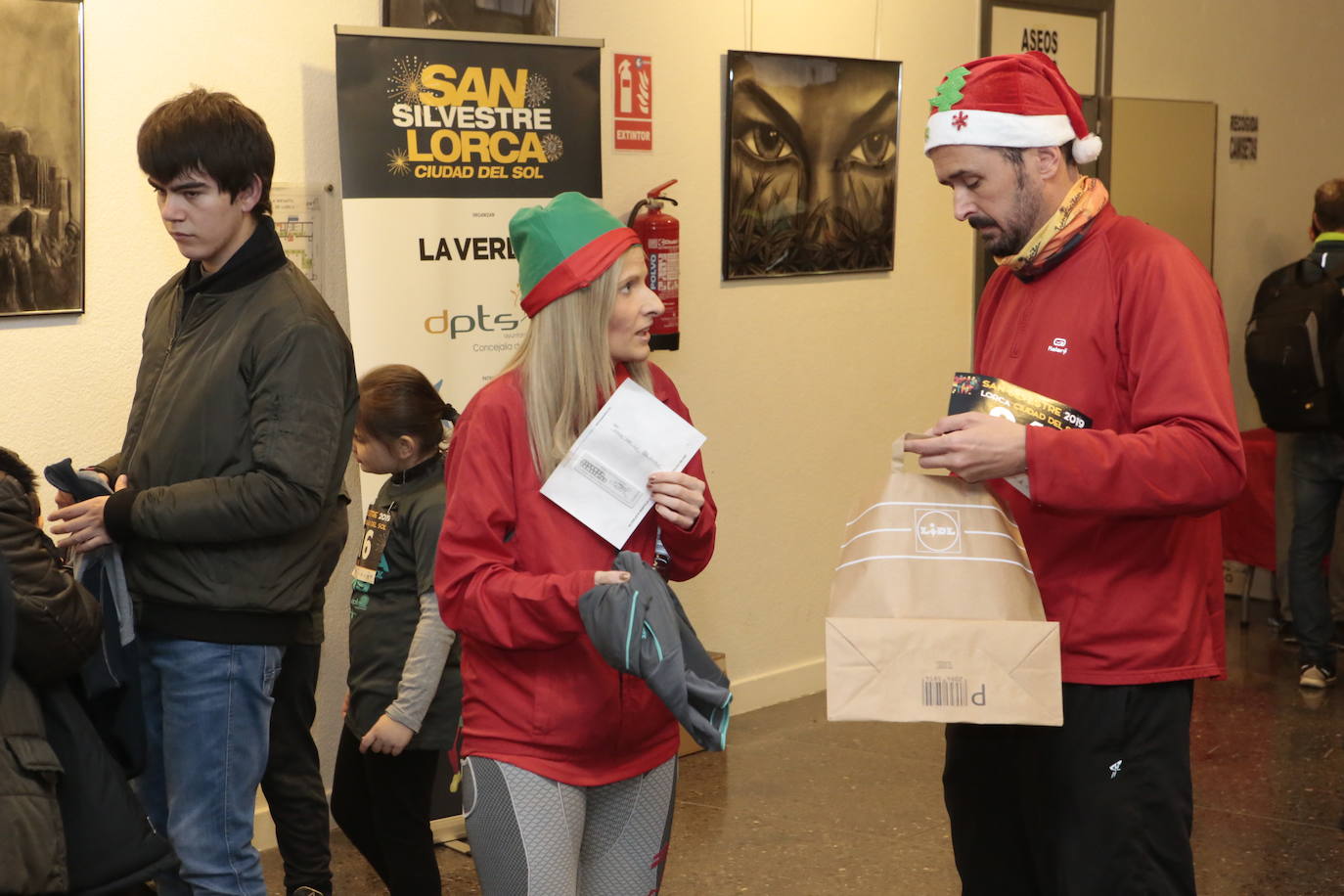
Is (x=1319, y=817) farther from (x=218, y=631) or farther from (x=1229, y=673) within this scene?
(x=218, y=631)

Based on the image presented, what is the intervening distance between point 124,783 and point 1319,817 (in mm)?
3386

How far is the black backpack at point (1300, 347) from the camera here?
5.62 meters

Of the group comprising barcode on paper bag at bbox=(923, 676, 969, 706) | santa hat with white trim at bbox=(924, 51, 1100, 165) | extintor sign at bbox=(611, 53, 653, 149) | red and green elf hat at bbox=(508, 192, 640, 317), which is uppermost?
extintor sign at bbox=(611, 53, 653, 149)

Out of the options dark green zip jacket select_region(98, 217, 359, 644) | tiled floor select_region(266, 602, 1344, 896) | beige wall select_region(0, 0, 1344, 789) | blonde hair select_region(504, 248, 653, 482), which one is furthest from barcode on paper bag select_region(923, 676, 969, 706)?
beige wall select_region(0, 0, 1344, 789)

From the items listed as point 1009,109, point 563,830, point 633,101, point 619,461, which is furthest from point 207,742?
point 633,101

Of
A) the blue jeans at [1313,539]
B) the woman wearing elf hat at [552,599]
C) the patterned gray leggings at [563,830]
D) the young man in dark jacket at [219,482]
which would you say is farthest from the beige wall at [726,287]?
the patterned gray leggings at [563,830]

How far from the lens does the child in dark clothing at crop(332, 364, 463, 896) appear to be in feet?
9.50

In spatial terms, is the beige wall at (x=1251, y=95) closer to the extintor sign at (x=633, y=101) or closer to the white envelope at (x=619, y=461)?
the extintor sign at (x=633, y=101)

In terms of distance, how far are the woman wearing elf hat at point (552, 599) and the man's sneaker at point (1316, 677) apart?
4.16 m

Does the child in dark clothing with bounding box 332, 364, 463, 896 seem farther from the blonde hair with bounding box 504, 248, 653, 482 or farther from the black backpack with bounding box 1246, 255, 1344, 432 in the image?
the black backpack with bounding box 1246, 255, 1344, 432

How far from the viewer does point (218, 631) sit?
8.29 ft

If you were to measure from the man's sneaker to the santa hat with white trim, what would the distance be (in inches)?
158

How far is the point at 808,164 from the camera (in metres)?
5.22

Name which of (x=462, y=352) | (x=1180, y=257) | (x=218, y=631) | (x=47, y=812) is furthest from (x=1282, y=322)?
(x=47, y=812)
